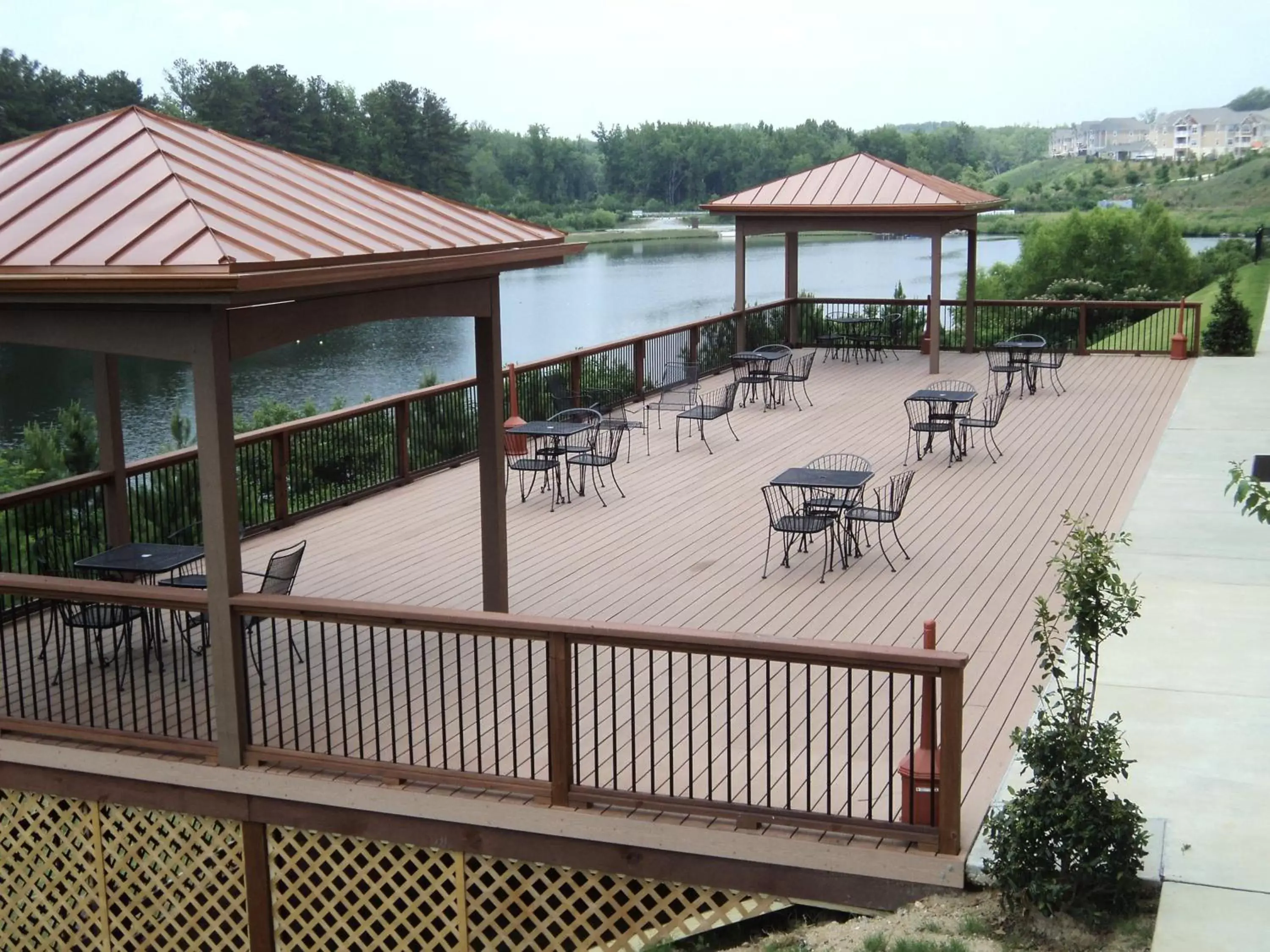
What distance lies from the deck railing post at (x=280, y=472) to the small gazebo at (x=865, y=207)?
10.0 metres

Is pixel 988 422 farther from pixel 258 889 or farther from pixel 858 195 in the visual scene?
pixel 258 889

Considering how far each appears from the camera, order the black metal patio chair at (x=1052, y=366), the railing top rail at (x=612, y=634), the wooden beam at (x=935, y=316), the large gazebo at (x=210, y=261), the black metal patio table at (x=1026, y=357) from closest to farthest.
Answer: the railing top rail at (x=612, y=634)
the large gazebo at (x=210, y=261)
the black metal patio table at (x=1026, y=357)
the black metal patio chair at (x=1052, y=366)
the wooden beam at (x=935, y=316)

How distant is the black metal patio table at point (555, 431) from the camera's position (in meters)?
12.0

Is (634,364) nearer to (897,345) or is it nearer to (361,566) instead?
(897,345)

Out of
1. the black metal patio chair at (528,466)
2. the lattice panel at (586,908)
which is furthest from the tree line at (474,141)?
the lattice panel at (586,908)

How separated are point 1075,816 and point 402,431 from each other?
880cm

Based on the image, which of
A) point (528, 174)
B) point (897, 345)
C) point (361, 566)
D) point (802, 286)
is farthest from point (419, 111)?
point (361, 566)

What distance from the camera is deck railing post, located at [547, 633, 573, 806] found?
565cm

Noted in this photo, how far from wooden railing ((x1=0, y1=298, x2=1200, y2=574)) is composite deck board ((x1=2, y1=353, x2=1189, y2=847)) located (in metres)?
0.58

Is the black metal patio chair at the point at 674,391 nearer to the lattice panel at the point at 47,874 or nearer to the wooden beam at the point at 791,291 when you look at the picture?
the wooden beam at the point at 791,291

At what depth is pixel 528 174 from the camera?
84.0 m

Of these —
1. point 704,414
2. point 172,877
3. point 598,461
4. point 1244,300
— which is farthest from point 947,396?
point 1244,300

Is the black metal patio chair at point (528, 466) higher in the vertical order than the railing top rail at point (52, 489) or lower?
lower

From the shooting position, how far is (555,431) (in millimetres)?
11984
